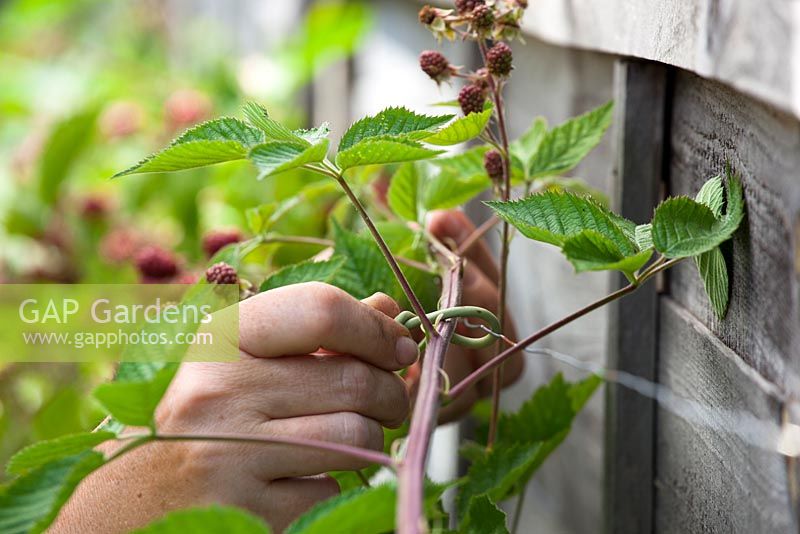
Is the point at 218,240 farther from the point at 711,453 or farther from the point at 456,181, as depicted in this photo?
the point at 711,453

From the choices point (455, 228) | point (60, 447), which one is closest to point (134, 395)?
point (60, 447)

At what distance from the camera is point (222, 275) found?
0.69 metres

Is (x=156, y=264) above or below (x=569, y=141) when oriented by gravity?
below

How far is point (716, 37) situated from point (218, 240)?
0.60 meters

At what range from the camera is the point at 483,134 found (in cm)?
65

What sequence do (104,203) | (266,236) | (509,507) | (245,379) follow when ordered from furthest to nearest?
(104,203) < (509,507) < (266,236) < (245,379)

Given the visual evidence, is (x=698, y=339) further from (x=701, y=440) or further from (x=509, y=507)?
(x=509, y=507)

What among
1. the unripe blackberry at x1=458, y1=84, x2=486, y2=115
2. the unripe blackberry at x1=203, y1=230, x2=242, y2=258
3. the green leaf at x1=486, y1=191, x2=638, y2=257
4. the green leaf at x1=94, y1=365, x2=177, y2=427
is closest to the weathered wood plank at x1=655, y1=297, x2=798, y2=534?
the green leaf at x1=486, y1=191, x2=638, y2=257

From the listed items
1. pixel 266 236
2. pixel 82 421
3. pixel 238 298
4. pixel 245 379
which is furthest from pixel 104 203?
pixel 245 379

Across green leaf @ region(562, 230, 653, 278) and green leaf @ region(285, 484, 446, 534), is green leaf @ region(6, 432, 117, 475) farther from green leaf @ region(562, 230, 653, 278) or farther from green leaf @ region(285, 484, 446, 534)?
green leaf @ region(562, 230, 653, 278)

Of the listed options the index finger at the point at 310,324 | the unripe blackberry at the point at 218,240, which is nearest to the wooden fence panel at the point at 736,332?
the index finger at the point at 310,324

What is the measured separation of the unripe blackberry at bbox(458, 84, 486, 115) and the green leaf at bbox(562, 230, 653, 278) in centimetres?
17

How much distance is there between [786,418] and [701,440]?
0.18 metres

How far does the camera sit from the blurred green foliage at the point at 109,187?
1.23 meters
